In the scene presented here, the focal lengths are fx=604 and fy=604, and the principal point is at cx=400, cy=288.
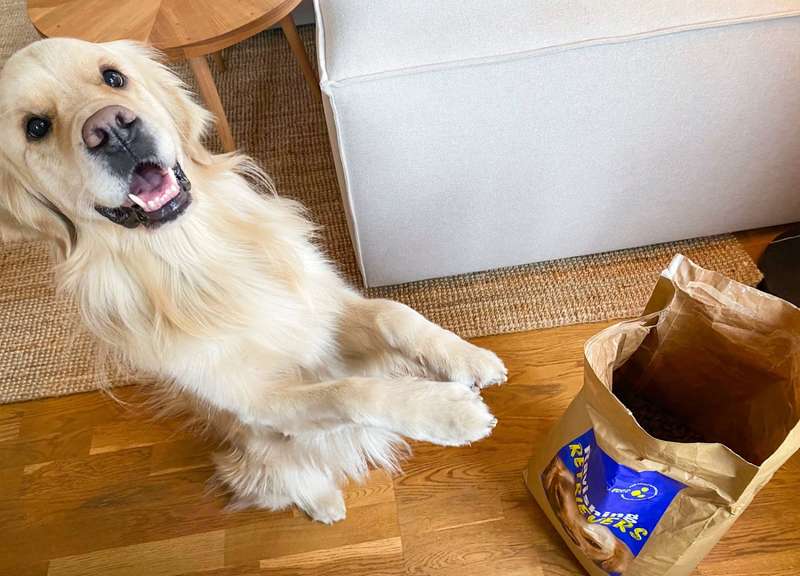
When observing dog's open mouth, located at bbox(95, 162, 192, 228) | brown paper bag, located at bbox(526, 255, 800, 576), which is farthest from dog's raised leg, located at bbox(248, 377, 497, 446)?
dog's open mouth, located at bbox(95, 162, 192, 228)

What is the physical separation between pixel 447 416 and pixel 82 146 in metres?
0.69

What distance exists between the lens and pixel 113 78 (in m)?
1.02

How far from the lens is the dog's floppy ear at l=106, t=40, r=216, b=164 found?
1.09 meters

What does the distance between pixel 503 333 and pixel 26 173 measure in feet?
3.76

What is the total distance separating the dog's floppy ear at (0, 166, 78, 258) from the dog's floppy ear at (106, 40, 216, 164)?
0.24m

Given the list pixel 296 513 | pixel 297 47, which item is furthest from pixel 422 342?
pixel 297 47

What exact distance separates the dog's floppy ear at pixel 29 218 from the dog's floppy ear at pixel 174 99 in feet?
0.79

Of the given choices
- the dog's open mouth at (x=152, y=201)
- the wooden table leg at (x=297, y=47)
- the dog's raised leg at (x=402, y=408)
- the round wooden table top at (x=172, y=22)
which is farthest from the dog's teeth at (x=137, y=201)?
the wooden table leg at (x=297, y=47)

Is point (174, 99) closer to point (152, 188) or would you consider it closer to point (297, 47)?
point (152, 188)

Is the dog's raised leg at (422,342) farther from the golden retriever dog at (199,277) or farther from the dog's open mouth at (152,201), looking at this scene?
the dog's open mouth at (152,201)

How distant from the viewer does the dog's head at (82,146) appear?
2.98 ft

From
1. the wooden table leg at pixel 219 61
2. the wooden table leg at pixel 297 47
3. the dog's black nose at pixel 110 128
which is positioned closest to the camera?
the dog's black nose at pixel 110 128

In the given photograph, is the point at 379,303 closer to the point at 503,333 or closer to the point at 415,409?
the point at 415,409

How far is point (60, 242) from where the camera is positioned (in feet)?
3.45
